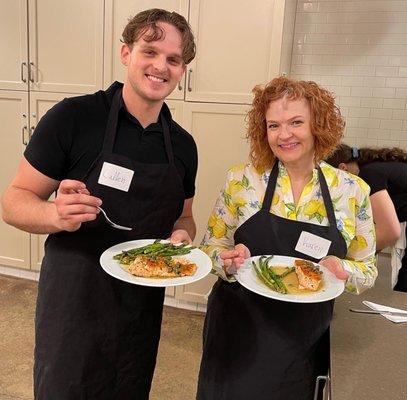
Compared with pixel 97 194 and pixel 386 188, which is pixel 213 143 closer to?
pixel 386 188

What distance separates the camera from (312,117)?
148 cm

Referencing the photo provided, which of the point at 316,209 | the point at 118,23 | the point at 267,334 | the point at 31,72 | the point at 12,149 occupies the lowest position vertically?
the point at 267,334

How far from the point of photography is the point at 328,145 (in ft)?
4.97

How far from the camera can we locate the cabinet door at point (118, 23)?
292 cm

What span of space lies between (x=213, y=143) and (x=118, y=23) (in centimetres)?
106

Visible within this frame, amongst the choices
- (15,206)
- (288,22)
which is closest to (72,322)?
(15,206)

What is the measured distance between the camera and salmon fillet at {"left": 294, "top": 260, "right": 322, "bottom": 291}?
130 cm

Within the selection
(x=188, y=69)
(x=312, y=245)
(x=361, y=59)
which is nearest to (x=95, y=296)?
(x=312, y=245)

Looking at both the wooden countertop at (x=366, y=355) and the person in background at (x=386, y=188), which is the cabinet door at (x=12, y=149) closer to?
the person in background at (x=386, y=188)

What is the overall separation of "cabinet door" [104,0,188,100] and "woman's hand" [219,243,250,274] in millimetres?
1820

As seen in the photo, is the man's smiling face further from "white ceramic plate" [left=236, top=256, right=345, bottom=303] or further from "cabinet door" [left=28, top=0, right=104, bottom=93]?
"cabinet door" [left=28, top=0, right=104, bottom=93]

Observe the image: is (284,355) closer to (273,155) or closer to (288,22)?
(273,155)

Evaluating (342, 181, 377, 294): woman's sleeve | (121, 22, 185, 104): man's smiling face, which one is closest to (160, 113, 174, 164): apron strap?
(121, 22, 185, 104): man's smiling face

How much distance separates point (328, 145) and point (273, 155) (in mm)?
191
